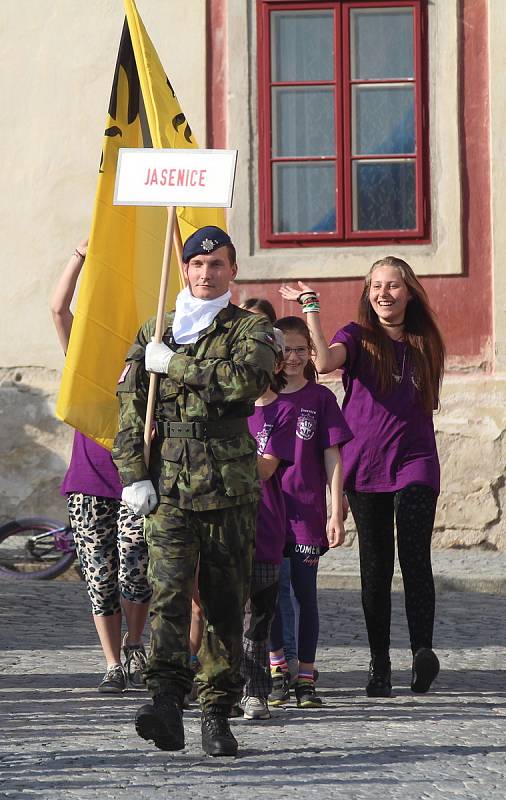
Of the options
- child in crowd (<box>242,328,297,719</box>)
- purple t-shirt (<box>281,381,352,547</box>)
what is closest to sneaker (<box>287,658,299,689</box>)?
child in crowd (<box>242,328,297,719</box>)

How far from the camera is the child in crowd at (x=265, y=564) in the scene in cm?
649

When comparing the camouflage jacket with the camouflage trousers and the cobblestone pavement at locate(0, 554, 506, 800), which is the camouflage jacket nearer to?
the camouflage trousers

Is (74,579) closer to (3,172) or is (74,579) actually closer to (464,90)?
(3,172)

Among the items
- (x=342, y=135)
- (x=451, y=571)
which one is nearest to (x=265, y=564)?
(x=451, y=571)

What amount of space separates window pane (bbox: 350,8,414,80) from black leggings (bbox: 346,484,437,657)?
7.42m

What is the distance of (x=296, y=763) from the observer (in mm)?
5562

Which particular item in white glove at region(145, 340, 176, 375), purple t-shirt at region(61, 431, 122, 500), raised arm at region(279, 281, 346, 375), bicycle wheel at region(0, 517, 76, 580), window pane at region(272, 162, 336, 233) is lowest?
bicycle wheel at region(0, 517, 76, 580)

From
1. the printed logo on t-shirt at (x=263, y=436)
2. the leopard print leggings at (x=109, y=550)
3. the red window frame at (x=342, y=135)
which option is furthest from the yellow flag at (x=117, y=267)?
the red window frame at (x=342, y=135)

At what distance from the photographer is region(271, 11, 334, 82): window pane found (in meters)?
14.0

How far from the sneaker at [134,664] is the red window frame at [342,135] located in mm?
7065

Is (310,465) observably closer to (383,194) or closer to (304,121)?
(383,194)

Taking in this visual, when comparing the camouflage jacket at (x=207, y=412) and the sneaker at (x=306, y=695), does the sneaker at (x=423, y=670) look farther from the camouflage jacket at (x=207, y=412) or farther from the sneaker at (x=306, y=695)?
the camouflage jacket at (x=207, y=412)

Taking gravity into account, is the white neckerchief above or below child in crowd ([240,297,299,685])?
above

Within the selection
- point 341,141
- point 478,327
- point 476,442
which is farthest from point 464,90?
point 476,442
